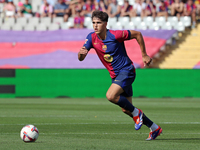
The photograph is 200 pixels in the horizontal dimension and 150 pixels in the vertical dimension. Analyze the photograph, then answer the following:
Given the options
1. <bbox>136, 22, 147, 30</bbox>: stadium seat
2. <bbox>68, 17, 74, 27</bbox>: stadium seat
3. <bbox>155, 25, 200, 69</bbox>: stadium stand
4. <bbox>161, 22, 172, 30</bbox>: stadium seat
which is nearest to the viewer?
<bbox>155, 25, 200, 69</bbox>: stadium stand

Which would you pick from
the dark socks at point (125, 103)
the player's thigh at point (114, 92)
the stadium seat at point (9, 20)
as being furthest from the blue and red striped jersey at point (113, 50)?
the stadium seat at point (9, 20)

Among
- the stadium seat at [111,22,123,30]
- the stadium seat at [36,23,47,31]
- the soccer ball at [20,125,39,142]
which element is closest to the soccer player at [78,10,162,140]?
the soccer ball at [20,125,39,142]

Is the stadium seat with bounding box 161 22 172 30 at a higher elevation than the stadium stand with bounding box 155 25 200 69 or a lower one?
higher

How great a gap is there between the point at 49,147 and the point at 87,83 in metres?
13.2

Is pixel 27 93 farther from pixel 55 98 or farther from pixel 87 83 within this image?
pixel 87 83

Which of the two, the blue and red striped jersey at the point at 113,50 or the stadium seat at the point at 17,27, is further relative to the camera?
the stadium seat at the point at 17,27

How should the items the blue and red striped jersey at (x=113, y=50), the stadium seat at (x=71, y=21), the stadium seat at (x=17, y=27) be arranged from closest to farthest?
the blue and red striped jersey at (x=113, y=50) → the stadium seat at (x=71, y=21) → the stadium seat at (x=17, y=27)

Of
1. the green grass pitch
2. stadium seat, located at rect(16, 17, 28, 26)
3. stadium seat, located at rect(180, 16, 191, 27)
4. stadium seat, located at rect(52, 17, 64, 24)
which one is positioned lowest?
stadium seat, located at rect(16, 17, 28, 26)

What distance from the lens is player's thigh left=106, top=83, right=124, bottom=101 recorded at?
6.67 m

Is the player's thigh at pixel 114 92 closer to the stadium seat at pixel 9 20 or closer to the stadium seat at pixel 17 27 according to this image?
the stadium seat at pixel 17 27

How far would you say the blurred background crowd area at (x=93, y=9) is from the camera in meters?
22.8

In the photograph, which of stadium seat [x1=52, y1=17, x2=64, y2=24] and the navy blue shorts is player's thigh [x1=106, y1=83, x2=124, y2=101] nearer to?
the navy blue shorts

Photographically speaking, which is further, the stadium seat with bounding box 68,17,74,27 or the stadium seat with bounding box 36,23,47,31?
the stadium seat with bounding box 36,23,47,31

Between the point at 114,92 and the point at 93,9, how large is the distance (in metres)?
16.8
